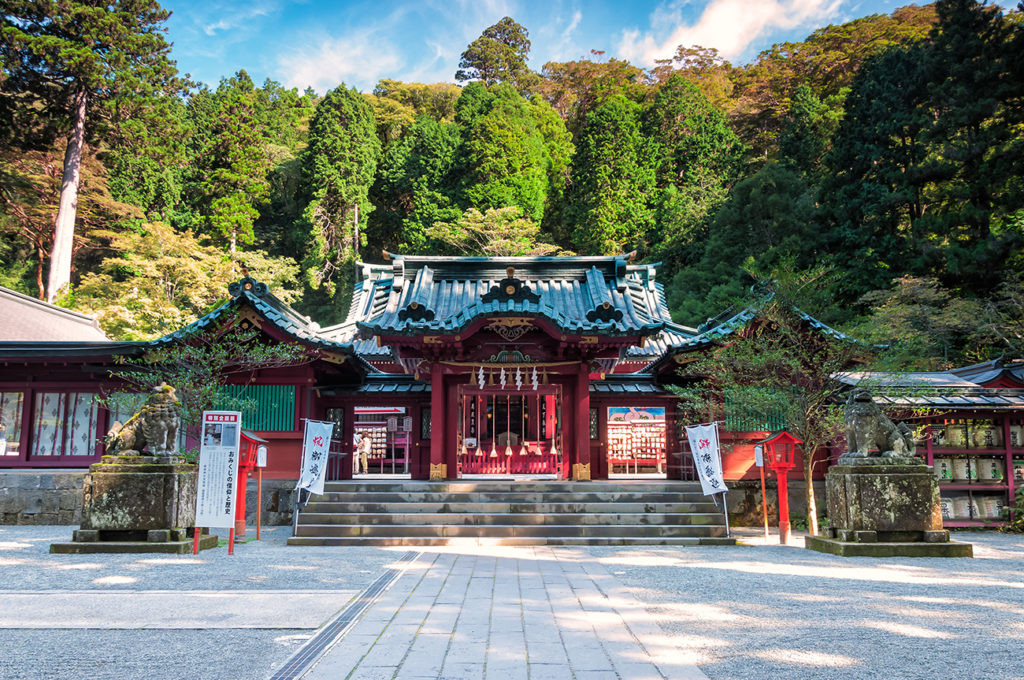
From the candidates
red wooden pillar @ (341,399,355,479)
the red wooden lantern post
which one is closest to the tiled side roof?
red wooden pillar @ (341,399,355,479)

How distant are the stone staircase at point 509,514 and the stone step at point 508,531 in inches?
0.7

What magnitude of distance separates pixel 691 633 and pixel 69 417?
50.2 ft

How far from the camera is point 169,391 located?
10.1 m

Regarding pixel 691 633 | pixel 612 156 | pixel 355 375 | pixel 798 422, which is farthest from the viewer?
pixel 612 156

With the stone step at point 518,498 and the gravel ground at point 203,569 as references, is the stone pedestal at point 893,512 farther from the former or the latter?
the gravel ground at point 203,569

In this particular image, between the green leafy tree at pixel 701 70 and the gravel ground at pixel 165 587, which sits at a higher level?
the green leafy tree at pixel 701 70

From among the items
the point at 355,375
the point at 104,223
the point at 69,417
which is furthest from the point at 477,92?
the point at 69,417

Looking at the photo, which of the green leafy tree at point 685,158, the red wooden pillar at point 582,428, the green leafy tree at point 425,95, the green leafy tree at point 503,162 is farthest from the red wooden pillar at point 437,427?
the green leafy tree at point 425,95

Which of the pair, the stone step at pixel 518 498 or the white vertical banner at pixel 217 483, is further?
the stone step at pixel 518 498

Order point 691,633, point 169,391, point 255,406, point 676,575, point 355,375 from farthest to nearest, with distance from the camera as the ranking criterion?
1. point 355,375
2. point 255,406
3. point 169,391
4. point 676,575
5. point 691,633

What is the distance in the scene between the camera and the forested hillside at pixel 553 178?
905 inches

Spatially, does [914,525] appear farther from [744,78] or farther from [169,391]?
[744,78]

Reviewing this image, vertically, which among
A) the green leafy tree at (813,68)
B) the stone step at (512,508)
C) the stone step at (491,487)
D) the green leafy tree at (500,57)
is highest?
the green leafy tree at (500,57)

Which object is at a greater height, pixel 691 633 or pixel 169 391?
pixel 169 391
